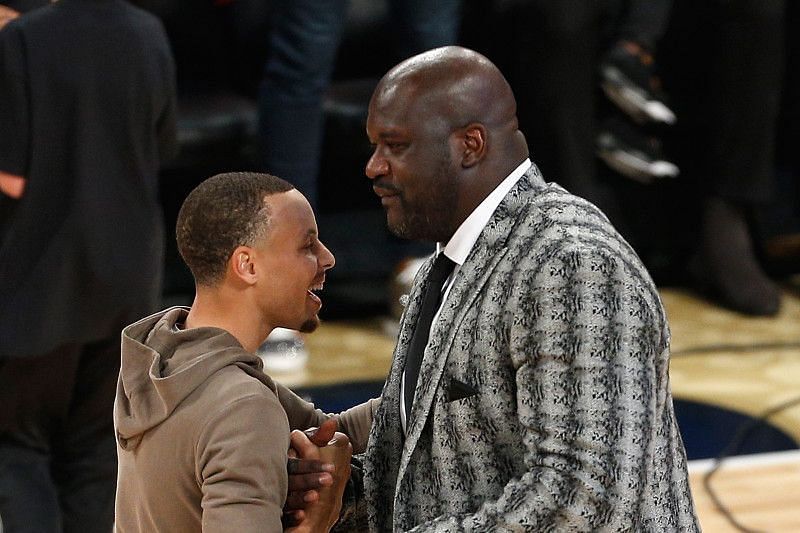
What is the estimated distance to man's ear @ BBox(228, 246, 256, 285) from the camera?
1.86 m

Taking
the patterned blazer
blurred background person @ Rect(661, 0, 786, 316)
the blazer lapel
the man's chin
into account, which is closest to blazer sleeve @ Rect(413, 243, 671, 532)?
the patterned blazer

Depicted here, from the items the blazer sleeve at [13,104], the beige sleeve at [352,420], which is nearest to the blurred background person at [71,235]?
the blazer sleeve at [13,104]

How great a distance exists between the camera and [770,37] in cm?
496

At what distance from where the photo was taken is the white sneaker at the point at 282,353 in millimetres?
4352

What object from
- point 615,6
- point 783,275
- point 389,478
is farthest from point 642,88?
point 389,478

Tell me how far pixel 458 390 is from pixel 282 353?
266cm

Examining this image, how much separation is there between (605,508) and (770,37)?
367cm

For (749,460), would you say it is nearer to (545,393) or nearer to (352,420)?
(352,420)

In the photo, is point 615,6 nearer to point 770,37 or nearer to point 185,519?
point 770,37

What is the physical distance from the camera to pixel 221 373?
1.80 m

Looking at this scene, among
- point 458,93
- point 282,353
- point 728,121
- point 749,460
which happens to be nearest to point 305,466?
point 458,93

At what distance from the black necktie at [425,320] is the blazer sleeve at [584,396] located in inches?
10.0

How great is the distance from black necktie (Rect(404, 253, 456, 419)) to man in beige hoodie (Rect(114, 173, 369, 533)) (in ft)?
0.40

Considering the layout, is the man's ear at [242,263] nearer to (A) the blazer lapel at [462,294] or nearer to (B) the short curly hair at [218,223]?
(B) the short curly hair at [218,223]
